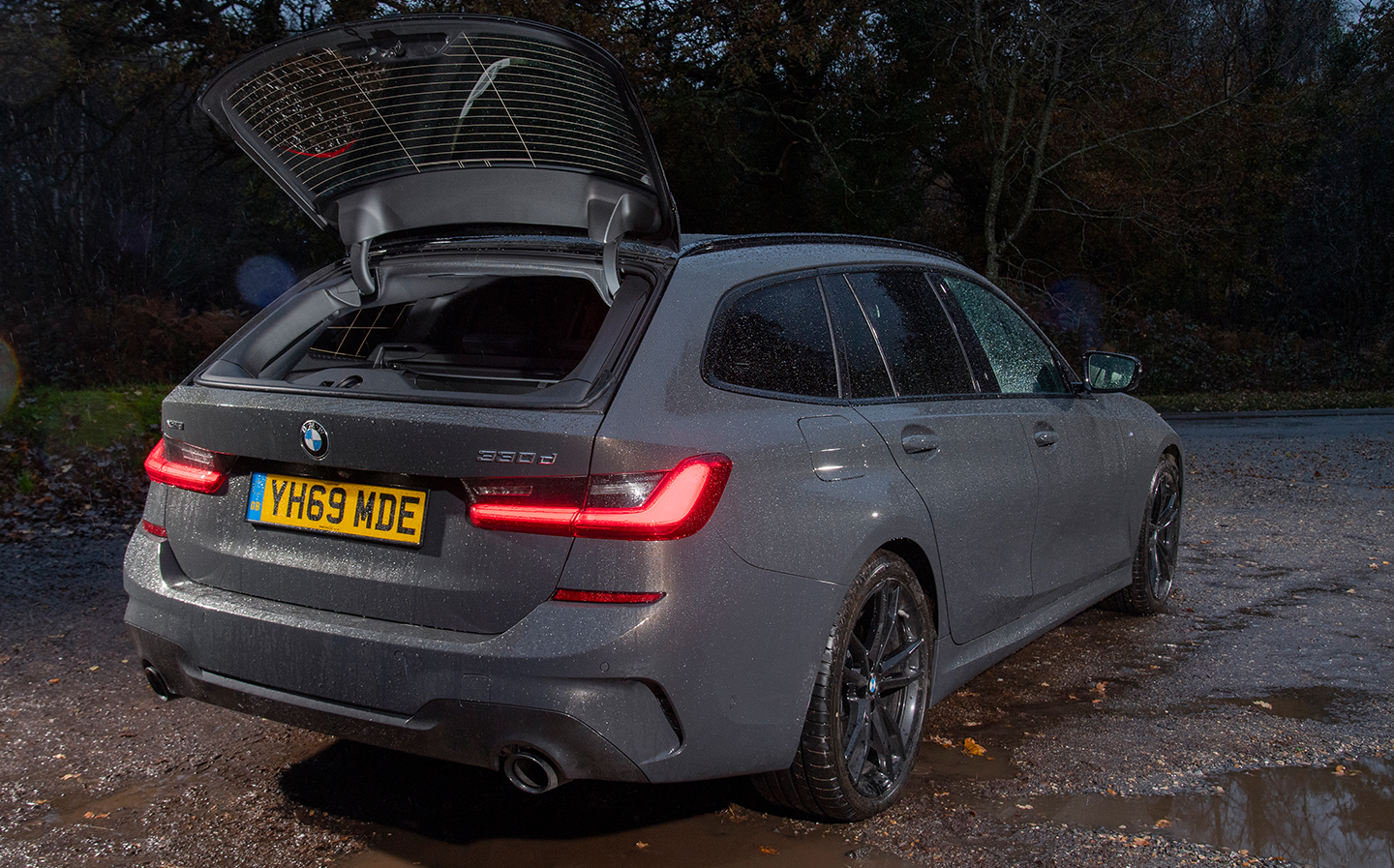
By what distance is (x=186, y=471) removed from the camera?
3.26 m

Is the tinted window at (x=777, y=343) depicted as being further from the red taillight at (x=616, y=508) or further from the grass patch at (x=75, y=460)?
the grass patch at (x=75, y=460)

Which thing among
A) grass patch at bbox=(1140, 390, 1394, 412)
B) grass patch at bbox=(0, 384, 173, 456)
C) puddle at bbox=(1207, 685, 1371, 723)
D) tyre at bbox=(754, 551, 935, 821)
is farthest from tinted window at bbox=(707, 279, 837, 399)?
grass patch at bbox=(1140, 390, 1394, 412)

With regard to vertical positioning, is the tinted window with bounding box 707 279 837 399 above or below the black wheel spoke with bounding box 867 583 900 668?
above

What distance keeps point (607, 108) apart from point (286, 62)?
0.93 m

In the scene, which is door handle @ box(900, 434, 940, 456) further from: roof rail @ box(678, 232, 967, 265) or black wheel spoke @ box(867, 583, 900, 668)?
roof rail @ box(678, 232, 967, 265)

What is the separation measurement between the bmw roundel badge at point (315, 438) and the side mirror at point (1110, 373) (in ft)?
11.4

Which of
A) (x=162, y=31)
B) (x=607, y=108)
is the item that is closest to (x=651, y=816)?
(x=607, y=108)

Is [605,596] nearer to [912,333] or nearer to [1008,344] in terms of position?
[912,333]

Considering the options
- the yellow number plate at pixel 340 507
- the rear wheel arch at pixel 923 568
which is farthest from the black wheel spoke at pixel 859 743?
the yellow number plate at pixel 340 507

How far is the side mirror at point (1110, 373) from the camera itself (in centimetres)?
517

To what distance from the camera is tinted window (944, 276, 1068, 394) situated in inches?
176

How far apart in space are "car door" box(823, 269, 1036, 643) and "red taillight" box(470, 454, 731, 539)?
3.02 feet

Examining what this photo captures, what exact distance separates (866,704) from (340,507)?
1.60 m

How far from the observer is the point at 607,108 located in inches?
129
